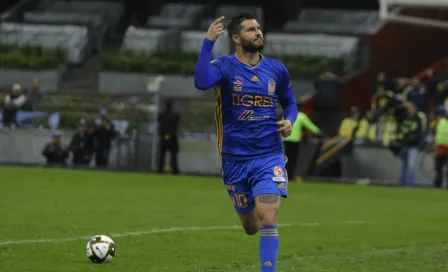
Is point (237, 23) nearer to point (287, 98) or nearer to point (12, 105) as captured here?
point (287, 98)

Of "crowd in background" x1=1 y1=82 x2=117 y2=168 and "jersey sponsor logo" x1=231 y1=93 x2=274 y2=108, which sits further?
"crowd in background" x1=1 y1=82 x2=117 y2=168

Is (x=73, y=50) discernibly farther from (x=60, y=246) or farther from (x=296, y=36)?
(x=60, y=246)

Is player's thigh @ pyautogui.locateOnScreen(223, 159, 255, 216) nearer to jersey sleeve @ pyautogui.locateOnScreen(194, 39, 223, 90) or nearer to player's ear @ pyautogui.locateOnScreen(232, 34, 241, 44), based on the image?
jersey sleeve @ pyautogui.locateOnScreen(194, 39, 223, 90)

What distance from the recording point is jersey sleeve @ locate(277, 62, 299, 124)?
11023 millimetres

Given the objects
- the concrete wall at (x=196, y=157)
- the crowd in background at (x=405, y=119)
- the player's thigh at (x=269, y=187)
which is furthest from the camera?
the concrete wall at (x=196, y=157)

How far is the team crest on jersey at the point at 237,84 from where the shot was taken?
424 inches

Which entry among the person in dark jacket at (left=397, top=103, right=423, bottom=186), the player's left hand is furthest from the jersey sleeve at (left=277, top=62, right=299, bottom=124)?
the person in dark jacket at (left=397, top=103, right=423, bottom=186)

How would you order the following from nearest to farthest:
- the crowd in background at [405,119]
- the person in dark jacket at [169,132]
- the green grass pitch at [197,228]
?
the green grass pitch at [197,228], the crowd in background at [405,119], the person in dark jacket at [169,132]

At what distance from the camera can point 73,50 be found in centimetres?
4716

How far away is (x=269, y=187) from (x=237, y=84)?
963 millimetres

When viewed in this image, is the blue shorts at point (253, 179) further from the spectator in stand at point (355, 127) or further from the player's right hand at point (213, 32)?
the spectator in stand at point (355, 127)

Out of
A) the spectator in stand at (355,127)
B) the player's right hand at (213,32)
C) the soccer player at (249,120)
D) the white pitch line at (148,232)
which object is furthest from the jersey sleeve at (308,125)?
the player's right hand at (213,32)

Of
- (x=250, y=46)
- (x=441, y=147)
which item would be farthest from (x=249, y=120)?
(x=441, y=147)

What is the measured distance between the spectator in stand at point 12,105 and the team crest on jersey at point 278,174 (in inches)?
998
